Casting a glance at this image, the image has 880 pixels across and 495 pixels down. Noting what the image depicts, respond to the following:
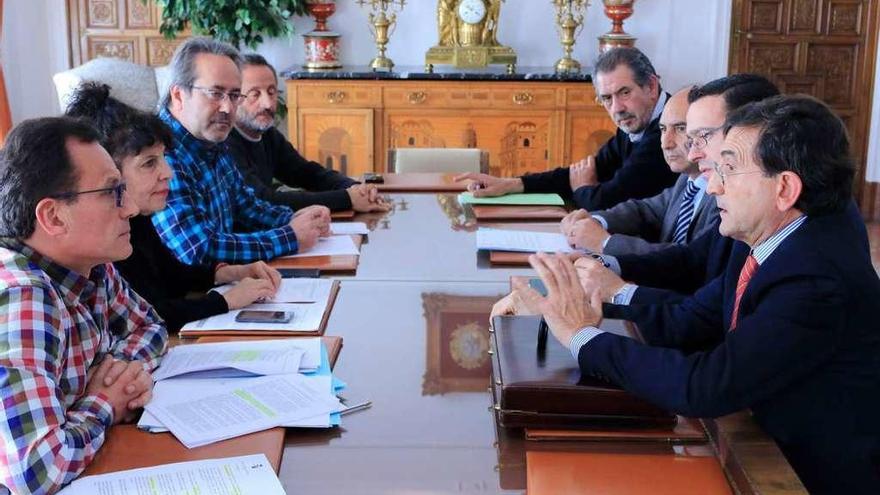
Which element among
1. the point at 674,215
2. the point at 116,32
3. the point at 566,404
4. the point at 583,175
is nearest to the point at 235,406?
the point at 566,404

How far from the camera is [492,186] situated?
3408 millimetres

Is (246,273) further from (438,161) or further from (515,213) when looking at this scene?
(438,161)

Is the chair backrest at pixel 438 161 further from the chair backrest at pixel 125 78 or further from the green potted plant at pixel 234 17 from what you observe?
the chair backrest at pixel 125 78

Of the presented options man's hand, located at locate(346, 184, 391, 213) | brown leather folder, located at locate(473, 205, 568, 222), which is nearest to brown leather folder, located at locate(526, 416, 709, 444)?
brown leather folder, located at locate(473, 205, 568, 222)

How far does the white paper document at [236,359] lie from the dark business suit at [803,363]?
518mm

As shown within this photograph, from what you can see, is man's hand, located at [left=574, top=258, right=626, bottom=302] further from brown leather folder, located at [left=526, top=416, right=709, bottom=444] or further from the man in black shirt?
the man in black shirt

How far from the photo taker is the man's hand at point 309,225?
256 cm

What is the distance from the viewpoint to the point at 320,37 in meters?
5.98

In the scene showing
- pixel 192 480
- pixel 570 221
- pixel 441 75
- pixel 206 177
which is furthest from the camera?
pixel 441 75

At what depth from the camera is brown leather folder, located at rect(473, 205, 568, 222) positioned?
10.0 feet

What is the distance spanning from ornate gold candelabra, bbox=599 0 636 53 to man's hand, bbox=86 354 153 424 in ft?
16.3

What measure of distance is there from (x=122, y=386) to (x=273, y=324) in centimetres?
48

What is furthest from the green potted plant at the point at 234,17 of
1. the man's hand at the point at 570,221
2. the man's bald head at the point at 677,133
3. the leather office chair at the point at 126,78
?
the man's bald head at the point at 677,133

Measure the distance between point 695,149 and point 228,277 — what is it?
3.78ft
